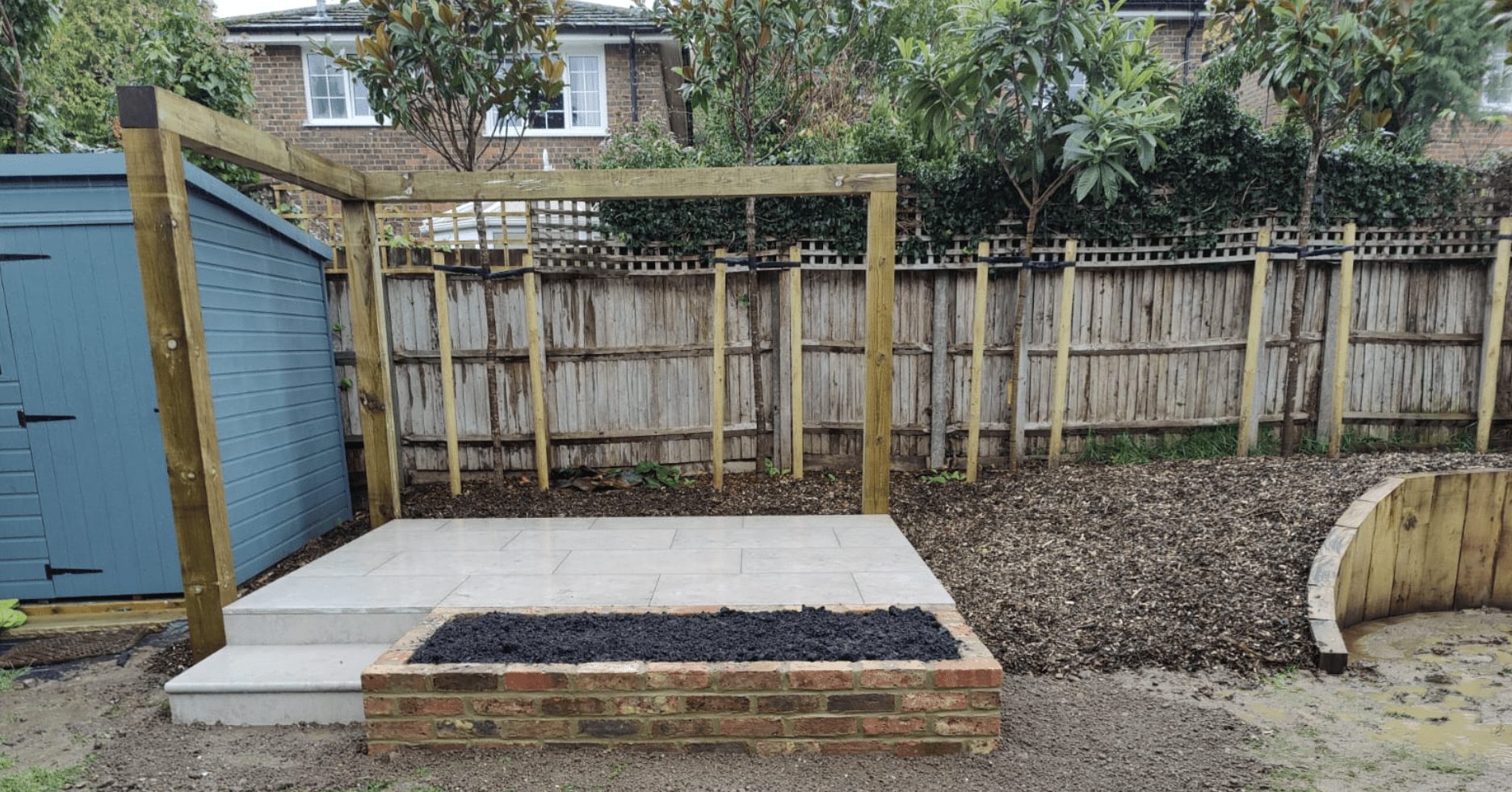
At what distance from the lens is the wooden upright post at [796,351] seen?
5.13 m

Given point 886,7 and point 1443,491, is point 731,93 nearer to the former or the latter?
point 886,7

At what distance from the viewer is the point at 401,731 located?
235cm

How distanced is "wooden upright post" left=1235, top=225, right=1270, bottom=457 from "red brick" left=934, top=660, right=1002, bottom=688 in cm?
418

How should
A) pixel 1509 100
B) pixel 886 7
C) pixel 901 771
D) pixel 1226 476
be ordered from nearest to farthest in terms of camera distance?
pixel 901 771, pixel 1226 476, pixel 886 7, pixel 1509 100

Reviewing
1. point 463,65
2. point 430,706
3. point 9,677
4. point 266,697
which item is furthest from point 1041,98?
point 9,677

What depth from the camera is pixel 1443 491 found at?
13.5 feet

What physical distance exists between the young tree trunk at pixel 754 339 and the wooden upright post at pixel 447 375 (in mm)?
2231

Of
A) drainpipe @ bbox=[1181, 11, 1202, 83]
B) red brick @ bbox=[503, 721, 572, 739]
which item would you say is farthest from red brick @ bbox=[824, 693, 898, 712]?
drainpipe @ bbox=[1181, 11, 1202, 83]

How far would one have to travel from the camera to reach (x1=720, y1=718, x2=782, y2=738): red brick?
2.33m

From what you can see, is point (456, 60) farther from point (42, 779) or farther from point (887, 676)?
point (887, 676)

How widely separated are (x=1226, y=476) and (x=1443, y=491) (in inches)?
42.3

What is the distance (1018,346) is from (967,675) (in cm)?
356

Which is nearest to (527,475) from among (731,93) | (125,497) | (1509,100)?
(125,497)

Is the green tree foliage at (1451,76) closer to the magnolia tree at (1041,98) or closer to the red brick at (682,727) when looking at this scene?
the magnolia tree at (1041,98)
